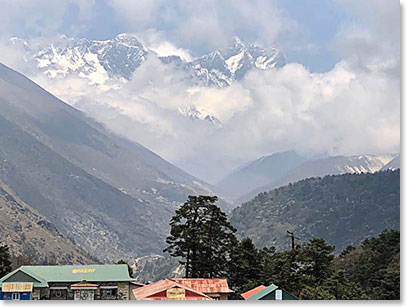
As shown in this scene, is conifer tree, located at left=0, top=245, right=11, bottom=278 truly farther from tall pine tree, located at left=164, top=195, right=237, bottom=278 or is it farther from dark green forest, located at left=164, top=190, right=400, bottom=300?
dark green forest, located at left=164, top=190, right=400, bottom=300

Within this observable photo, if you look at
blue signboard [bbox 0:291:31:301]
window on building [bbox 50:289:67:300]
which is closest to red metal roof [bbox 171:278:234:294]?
window on building [bbox 50:289:67:300]

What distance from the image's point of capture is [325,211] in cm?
10719

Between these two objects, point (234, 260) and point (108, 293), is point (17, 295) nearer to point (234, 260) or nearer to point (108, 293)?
point (108, 293)

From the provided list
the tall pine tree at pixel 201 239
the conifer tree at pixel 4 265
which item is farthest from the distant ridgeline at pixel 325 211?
the conifer tree at pixel 4 265

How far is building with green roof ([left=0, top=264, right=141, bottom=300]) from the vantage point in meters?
14.0

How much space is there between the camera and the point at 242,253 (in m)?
25.6

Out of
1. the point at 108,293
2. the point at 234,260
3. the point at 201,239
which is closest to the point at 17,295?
the point at 108,293

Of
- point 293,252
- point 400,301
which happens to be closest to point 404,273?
point 400,301

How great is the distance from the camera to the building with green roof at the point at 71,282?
45.9 feet

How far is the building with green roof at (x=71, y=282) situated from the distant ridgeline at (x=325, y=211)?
74475 mm

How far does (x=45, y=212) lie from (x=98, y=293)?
129 metres

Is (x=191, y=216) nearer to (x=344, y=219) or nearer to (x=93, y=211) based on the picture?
Result: (x=344, y=219)

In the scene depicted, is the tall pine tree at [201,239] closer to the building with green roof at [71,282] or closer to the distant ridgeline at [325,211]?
the building with green roof at [71,282]

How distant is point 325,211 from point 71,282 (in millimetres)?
96093
